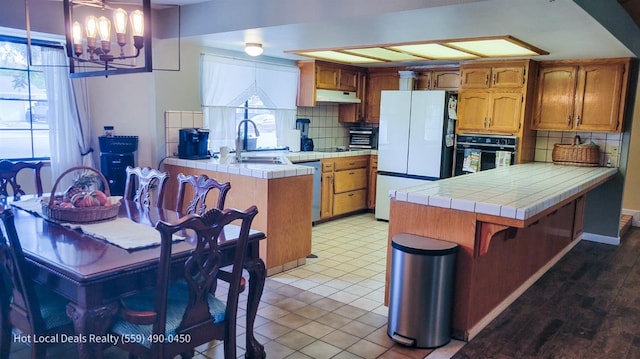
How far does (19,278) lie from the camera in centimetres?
204

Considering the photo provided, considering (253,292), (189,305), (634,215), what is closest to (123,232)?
(189,305)

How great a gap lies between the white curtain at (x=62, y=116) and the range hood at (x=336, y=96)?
284cm

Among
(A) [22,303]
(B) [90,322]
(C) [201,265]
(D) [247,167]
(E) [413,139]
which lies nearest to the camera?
(B) [90,322]

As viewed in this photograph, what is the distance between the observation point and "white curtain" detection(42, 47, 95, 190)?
4.44 meters

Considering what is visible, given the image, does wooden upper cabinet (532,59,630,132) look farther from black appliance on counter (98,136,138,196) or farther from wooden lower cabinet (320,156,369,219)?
black appliance on counter (98,136,138,196)

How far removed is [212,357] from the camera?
104 inches

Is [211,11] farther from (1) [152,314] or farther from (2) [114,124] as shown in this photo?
(1) [152,314]

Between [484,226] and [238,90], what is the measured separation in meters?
3.57

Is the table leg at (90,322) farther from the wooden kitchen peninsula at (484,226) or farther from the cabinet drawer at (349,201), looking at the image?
the cabinet drawer at (349,201)

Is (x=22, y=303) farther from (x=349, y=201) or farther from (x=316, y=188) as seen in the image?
(x=349, y=201)

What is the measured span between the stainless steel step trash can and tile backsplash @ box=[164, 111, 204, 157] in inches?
110

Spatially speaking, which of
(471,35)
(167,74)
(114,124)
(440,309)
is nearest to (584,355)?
(440,309)

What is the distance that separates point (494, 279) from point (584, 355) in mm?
690

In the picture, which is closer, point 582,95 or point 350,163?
point 582,95
